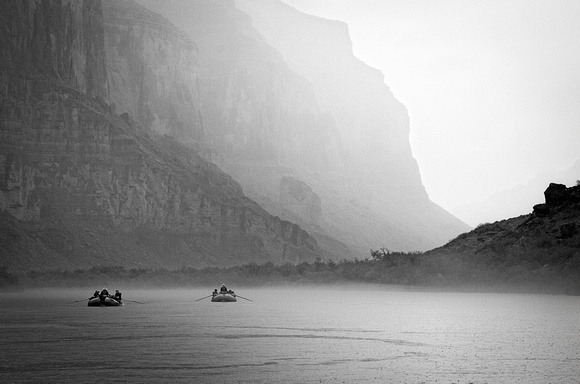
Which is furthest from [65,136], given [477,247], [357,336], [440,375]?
[440,375]

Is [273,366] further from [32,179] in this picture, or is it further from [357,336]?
[32,179]

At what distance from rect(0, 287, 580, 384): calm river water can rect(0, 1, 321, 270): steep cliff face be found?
79.5 metres

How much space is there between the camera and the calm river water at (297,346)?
2322cm

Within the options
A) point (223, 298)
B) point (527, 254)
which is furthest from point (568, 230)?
point (223, 298)

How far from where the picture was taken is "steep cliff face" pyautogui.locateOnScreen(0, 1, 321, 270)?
128125 mm

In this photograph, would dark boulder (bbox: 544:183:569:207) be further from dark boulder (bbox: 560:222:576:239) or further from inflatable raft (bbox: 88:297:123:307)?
inflatable raft (bbox: 88:297:123:307)

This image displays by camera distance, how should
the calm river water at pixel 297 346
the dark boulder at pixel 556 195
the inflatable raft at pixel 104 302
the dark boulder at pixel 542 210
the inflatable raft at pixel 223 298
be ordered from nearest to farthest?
the calm river water at pixel 297 346 → the inflatable raft at pixel 104 302 → the inflatable raft at pixel 223 298 → the dark boulder at pixel 542 210 → the dark boulder at pixel 556 195

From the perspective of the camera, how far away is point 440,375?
23219mm

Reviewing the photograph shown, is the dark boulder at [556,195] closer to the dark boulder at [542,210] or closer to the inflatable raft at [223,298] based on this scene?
the dark boulder at [542,210]

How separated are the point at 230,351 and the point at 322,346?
13.8 ft

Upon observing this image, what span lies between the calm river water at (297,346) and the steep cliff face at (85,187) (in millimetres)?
79506

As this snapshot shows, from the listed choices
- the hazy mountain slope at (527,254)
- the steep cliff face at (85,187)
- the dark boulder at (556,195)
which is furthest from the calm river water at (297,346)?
the steep cliff face at (85,187)

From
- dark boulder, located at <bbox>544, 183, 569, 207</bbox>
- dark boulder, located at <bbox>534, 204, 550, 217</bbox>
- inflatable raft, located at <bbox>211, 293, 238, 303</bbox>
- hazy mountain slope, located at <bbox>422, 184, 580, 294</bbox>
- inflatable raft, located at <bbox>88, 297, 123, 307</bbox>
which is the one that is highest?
dark boulder, located at <bbox>544, 183, 569, 207</bbox>

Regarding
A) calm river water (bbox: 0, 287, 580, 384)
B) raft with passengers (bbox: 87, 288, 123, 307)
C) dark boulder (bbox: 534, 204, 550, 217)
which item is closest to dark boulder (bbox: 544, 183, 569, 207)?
dark boulder (bbox: 534, 204, 550, 217)
